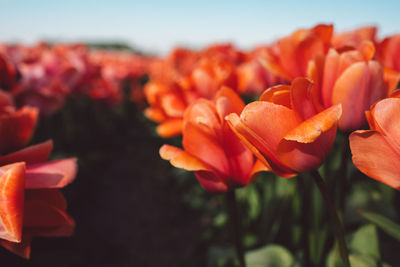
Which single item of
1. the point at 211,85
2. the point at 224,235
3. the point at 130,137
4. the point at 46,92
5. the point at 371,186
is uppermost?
the point at 211,85

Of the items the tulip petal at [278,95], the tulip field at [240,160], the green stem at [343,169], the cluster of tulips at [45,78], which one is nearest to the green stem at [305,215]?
the tulip field at [240,160]

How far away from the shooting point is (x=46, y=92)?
152 cm

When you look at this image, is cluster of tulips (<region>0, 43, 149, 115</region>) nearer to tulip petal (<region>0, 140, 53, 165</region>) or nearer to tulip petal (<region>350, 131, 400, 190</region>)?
tulip petal (<region>0, 140, 53, 165</region>)

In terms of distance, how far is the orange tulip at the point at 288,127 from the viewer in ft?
1.82

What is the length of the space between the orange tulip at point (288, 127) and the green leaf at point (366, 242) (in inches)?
31.7

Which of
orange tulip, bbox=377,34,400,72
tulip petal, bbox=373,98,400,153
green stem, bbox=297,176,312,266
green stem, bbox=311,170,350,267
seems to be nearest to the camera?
tulip petal, bbox=373,98,400,153

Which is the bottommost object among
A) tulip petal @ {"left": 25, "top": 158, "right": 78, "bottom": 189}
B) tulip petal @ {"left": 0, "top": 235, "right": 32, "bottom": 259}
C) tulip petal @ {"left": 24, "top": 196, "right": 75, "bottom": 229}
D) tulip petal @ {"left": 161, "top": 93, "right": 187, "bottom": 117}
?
tulip petal @ {"left": 0, "top": 235, "right": 32, "bottom": 259}

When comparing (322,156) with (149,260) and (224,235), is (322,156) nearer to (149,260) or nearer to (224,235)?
(224,235)

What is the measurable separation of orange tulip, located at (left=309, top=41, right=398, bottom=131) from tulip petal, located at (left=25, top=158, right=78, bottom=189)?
1.86ft

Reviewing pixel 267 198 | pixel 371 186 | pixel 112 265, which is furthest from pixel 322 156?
pixel 112 265

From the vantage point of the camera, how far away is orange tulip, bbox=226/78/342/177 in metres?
0.55

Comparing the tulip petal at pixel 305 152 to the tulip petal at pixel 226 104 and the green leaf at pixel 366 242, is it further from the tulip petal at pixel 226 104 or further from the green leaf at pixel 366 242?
the green leaf at pixel 366 242

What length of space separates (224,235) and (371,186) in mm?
1013

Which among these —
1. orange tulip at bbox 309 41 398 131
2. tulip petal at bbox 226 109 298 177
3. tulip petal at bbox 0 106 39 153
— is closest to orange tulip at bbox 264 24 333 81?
orange tulip at bbox 309 41 398 131
